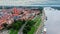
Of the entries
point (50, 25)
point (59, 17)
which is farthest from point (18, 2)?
point (50, 25)

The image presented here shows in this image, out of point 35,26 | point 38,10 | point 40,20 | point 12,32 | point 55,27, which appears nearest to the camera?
point 12,32

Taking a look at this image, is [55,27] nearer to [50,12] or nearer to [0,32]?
[50,12]

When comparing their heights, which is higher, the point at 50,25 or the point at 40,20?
the point at 40,20

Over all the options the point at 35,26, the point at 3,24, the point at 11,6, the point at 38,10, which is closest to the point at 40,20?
the point at 35,26

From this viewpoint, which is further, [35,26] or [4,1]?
[4,1]

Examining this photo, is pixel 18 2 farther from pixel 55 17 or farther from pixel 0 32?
pixel 0 32

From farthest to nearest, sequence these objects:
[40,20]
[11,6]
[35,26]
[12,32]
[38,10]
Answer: [11,6] → [38,10] → [40,20] → [35,26] → [12,32]
